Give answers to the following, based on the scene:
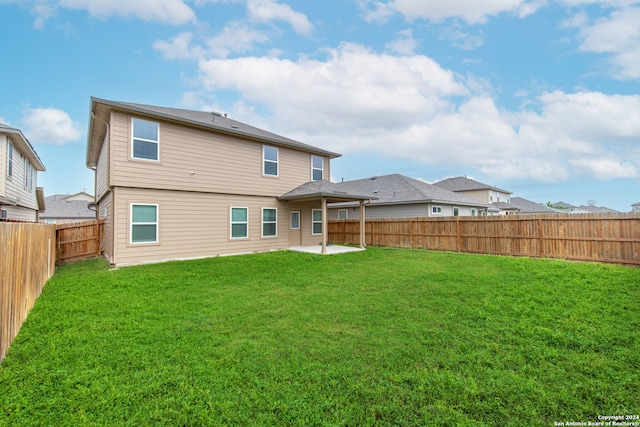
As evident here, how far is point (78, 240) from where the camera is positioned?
11.2 meters

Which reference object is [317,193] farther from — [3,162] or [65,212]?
[65,212]

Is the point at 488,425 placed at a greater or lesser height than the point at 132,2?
lesser

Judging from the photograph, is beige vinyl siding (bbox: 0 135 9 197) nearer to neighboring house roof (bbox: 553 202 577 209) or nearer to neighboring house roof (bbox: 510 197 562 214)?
neighboring house roof (bbox: 510 197 562 214)

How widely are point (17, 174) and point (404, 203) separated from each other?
20571 millimetres

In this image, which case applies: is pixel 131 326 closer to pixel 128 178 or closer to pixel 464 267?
pixel 128 178

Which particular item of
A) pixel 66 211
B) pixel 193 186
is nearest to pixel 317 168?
pixel 193 186

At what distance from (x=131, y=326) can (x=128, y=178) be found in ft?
21.6

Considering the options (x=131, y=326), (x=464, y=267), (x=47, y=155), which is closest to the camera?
(x=131, y=326)

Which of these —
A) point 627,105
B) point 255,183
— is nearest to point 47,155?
point 255,183

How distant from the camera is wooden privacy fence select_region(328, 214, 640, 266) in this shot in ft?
29.0

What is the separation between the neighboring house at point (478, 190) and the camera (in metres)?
32.6

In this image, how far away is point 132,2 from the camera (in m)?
9.38

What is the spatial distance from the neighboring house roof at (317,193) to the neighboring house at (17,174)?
10.5 m

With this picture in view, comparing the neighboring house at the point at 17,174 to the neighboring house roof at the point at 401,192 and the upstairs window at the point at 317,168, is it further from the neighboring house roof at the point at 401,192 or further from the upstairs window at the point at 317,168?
the neighboring house roof at the point at 401,192
